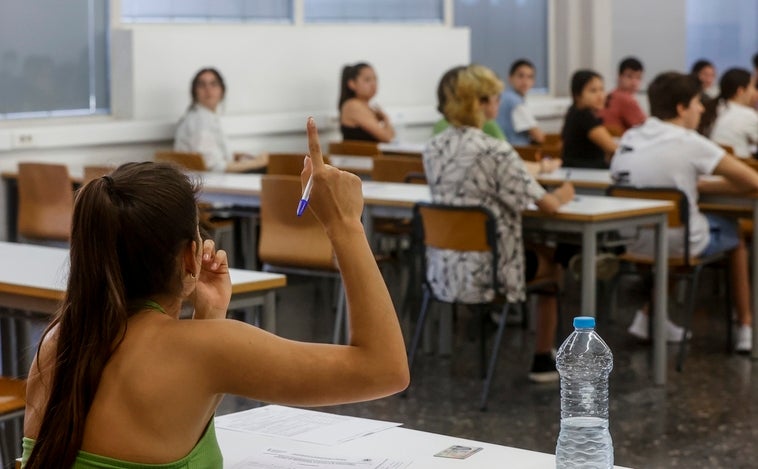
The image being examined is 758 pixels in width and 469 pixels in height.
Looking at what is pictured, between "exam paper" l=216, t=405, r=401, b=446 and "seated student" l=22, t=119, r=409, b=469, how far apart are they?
1.63 feet

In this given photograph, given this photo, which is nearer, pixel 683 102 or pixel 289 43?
pixel 683 102

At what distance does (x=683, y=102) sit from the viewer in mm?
5688

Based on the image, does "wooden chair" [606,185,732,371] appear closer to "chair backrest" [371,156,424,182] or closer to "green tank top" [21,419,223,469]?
"chair backrest" [371,156,424,182]

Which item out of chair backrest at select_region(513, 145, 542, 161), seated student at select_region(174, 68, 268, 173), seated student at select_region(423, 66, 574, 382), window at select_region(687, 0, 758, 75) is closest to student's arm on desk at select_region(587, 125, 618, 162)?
chair backrest at select_region(513, 145, 542, 161)

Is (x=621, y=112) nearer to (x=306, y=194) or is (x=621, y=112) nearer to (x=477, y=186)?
(x=477, y=186)

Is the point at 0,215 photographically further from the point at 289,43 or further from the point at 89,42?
the point at 289,43

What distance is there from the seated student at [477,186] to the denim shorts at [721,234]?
2.99ft

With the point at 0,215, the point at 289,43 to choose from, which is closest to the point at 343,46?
the point at 289,43

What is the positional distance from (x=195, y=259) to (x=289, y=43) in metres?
7.86

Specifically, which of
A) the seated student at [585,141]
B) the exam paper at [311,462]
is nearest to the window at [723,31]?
the seated student at [585,141]

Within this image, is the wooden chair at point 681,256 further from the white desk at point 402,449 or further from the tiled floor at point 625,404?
the white desk at point 402,449

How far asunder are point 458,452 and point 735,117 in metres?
6.48

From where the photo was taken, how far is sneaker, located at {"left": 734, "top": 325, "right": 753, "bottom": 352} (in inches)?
231

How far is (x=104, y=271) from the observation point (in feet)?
5.54
